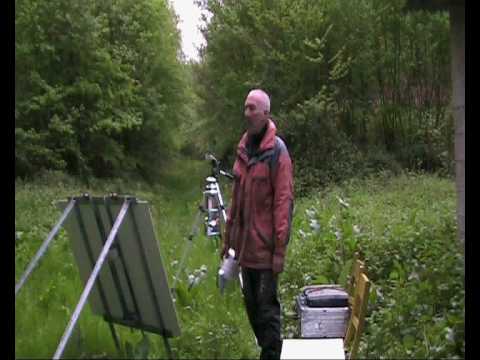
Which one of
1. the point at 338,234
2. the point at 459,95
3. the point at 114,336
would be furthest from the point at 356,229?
the point at 114,336

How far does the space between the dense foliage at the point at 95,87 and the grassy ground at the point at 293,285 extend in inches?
79.7

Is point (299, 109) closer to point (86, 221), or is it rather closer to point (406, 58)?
point (406, 58)

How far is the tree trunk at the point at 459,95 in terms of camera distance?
13.0 ft

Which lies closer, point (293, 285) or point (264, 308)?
point (264, 308)

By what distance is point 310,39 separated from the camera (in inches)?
436

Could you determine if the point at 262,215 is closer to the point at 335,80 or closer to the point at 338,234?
the point at 338,234

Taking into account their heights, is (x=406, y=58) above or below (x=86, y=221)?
above

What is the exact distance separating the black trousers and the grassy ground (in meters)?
0.21

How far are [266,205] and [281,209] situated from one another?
0.10m

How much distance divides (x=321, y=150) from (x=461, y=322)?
8.82 meters

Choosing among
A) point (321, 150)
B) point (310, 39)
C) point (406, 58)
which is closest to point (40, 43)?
point (310, 39)

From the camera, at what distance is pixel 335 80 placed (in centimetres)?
1217

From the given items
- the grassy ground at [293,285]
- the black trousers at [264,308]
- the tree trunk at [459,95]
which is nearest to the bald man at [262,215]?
the black trousers at [264,308]
